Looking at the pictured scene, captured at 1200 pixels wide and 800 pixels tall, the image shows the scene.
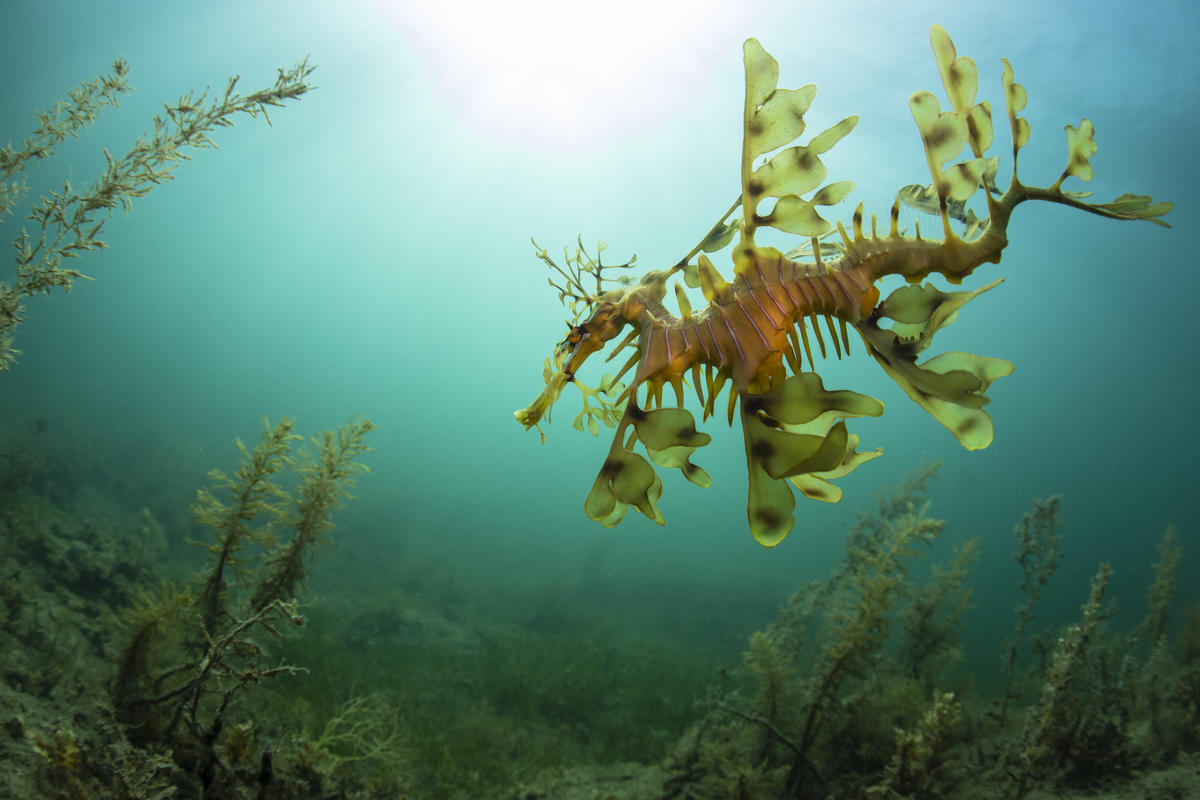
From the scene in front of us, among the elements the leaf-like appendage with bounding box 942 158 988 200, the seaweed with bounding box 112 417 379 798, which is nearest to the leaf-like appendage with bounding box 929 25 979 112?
the leaf-like appendage with bounding box 942 158 988 200

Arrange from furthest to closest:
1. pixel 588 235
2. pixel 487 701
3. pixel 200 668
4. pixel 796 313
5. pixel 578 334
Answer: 1. pixel 588 235
2. pixel 487 701
3. pixel 200 668
4. pixel 578 334
5. pixel 796 313

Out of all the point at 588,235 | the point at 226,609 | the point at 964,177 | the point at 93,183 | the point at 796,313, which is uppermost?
the point at 588,235

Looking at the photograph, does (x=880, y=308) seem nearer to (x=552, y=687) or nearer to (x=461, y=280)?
(x=552, y=687)

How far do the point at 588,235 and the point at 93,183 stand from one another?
3901 centimetres

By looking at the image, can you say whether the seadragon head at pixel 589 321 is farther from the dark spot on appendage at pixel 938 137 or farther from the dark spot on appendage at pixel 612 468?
the dark spot on appendage at pixel 938 137

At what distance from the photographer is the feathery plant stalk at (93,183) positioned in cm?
267

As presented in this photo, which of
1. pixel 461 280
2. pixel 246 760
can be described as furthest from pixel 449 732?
pixel 461 280

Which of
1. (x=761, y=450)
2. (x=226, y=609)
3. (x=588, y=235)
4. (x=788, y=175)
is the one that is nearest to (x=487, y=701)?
(x=226, y=609)

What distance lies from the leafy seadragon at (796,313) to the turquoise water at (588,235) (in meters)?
0.26

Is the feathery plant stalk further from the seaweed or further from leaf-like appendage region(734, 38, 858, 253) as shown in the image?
leaf-like appendage region(734, 38, 858, 253)

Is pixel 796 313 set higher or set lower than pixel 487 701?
higher

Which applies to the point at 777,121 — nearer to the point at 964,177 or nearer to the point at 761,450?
the point at 964,177

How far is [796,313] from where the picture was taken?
123cm

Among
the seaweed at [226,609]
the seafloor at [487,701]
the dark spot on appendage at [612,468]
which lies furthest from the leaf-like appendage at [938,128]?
the seaweed at [226,609]
